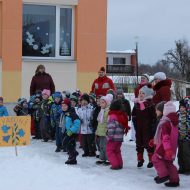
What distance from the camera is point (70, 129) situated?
1055 cm

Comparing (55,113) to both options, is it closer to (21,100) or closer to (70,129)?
(21,100)

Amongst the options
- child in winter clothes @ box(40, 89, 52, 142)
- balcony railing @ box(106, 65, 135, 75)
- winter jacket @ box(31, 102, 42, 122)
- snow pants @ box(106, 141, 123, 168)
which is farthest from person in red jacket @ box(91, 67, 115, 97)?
balcony railing @ box(106, 65, 135, 75)

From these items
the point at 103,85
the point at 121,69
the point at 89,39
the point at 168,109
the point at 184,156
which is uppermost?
the point at 89,39

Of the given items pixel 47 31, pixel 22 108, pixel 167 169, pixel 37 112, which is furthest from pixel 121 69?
pixel 167 169

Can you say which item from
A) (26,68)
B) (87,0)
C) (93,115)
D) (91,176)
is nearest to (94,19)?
(87,0)

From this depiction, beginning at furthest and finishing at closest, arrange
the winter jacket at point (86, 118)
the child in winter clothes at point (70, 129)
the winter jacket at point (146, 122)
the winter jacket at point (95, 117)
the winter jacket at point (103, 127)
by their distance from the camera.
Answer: the winter jacket at point (86, 118) < the winter jacket at point (95, 117) < the winter jacket at point (103, 127) < the child in winter clothes at point (70, 129) < the winter jacket at point (146, 122)

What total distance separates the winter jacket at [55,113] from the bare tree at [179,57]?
55.3 meters

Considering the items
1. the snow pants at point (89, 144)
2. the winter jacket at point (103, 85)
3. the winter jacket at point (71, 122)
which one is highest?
the winter jacket at point (103, 85)

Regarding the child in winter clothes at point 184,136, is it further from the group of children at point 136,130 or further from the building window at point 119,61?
the building window at point 119,61

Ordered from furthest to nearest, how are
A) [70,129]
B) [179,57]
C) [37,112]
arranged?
[179,57], [37,112], [70,129]

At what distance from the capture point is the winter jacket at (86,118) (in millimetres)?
11602

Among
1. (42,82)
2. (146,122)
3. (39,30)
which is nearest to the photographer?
(146,122)

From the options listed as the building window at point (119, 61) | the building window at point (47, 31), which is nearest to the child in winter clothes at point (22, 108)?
the building window at point (47, 31)

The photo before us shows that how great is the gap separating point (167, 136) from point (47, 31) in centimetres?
904
